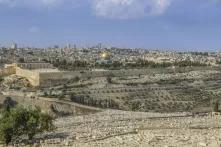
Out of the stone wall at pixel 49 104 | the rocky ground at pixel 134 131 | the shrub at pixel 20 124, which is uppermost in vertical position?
the shrub at pixel 20 124

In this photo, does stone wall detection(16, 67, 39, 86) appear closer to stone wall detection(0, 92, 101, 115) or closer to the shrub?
stone wall detection(0, 92, 101, 115)

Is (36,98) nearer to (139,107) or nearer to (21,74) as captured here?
(139,107)

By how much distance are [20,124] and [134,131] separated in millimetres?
8499

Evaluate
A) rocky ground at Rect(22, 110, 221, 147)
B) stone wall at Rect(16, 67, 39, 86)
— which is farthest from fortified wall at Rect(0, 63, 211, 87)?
rocky ground at Rect(22, 110, 221, 147)

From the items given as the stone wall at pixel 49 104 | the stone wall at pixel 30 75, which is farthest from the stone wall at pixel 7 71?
the stone wall at pixel 49 104

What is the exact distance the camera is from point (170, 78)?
351 feet

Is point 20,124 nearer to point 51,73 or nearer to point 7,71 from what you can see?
point 51,73

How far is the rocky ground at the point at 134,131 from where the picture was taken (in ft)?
134

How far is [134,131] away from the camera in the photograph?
155 ft

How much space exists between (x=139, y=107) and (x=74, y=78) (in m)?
28.2

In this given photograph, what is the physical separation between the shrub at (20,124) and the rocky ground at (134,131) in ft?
3.54

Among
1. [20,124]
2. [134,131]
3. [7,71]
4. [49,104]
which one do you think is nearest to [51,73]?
[7,71]

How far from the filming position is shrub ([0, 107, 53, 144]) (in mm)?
43312

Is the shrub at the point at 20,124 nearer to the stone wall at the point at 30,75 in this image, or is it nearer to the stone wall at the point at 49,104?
the stone wall at the point at 49,104
